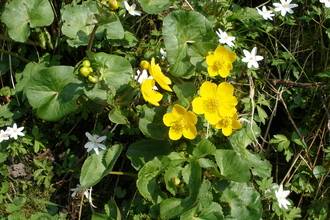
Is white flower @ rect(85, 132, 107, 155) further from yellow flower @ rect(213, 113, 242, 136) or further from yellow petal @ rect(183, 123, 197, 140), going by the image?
yellow flower @ rect(213, 113, 242, 136)

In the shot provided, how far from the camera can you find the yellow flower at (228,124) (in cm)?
251

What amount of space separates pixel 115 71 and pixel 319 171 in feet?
7.20

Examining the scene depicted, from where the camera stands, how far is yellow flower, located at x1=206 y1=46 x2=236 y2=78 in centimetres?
257

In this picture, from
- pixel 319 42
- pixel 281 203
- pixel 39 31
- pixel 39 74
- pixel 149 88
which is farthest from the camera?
pixel 319 42

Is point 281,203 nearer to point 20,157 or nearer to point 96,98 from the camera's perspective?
point 96,98

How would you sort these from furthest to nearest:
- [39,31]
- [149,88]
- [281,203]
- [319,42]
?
[319,42]
[39,31]
[281,203]
[149,88]

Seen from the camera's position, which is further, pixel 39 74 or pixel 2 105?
pixel 2 105

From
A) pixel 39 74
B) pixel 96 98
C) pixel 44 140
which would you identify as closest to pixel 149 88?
pixel 96 98

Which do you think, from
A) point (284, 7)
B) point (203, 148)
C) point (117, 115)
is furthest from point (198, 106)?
point (284, 7)

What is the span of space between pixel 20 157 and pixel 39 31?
1.25m

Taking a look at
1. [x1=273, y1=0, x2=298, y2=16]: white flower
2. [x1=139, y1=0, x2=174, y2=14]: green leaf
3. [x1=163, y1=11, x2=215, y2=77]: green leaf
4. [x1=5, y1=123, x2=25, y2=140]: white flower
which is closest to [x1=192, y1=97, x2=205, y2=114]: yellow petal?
[x1=163, y1=11, x2=215, y2=77]: green leaf

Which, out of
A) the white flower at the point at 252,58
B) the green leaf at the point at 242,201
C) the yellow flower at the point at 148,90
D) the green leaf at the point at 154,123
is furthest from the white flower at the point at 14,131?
the white flower at the point at 252,58

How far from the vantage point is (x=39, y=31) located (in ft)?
9.97

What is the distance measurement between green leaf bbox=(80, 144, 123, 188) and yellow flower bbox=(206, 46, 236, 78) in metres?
0.99
